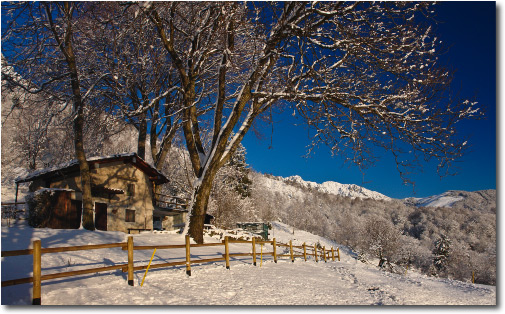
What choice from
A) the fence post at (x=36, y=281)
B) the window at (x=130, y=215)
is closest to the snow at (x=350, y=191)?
the fence post at (x=36, y=281)

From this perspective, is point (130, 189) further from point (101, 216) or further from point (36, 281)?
point (36, 281)

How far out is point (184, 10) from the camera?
10523 mm

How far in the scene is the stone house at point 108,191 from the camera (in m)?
17.7

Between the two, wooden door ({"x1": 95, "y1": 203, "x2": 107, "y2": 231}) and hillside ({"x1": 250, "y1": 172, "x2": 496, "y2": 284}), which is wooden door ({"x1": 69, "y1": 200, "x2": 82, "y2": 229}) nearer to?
wooden door ({"x1": 95, "y1": 203, "x2": 107, "y2": 231})

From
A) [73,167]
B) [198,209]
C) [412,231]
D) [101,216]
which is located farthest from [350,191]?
[412,231]

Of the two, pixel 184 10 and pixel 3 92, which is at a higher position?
pixel 184 10

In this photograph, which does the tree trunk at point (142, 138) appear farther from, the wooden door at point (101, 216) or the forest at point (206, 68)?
the wooden door at point (101, 216)

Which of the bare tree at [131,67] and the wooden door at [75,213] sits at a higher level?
the bare tree at [131,67]

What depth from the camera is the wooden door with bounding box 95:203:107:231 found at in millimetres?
20234

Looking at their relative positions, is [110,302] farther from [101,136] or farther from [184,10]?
[101,136]

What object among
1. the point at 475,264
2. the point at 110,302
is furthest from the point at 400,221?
the point at 110,302

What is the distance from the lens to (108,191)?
20.2 metres

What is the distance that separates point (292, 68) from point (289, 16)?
4.91 feet

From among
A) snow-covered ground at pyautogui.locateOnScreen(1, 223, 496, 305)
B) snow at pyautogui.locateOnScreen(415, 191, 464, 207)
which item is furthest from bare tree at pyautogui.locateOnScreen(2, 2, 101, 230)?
snow at pyautogui.locateOnScreen(415, 191, 464, 207)
